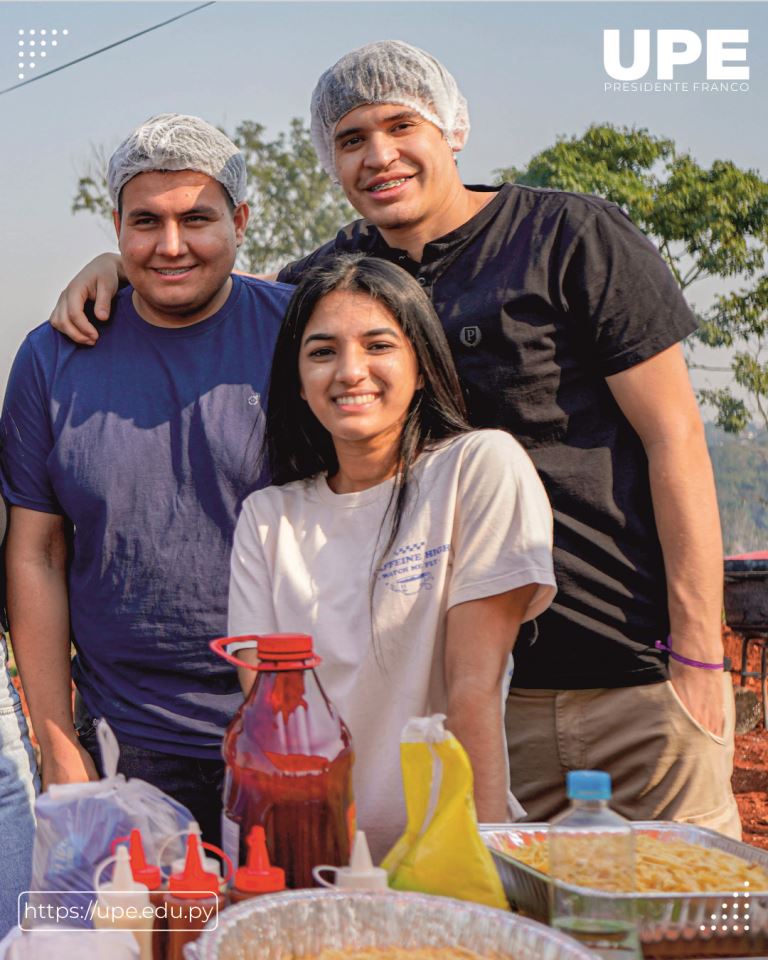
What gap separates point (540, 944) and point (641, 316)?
154 centimetres

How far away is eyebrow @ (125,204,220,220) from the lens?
2641mm

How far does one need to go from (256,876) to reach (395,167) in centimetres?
169

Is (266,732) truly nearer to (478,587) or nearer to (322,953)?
(322,953)

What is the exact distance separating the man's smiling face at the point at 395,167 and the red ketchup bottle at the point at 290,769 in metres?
1.36

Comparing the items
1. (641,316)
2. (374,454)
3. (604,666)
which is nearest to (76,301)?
(374,454)

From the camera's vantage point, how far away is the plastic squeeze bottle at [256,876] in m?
1.37

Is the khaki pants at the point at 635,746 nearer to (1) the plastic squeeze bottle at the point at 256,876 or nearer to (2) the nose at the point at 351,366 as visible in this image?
(2) the nose at the point at 351,366

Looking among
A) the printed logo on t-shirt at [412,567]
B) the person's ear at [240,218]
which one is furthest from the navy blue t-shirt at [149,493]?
the printed logo on t-shirt at [412,567]

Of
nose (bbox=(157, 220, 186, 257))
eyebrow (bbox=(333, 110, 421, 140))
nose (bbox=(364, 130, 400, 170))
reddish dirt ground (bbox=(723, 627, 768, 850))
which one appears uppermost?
eyebrow (bbox=(333, 110, 421, 140))

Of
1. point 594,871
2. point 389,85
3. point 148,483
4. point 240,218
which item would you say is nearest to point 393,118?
point 389,85

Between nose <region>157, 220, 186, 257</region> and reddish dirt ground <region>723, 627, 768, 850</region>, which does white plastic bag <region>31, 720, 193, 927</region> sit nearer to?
nose <region>157, 220, 186, 257</region>

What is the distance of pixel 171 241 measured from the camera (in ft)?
8.56

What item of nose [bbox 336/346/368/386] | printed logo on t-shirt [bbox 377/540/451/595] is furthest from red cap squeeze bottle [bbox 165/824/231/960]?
nose [bbox 336/346/368/386]

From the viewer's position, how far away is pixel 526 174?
14.2 m
